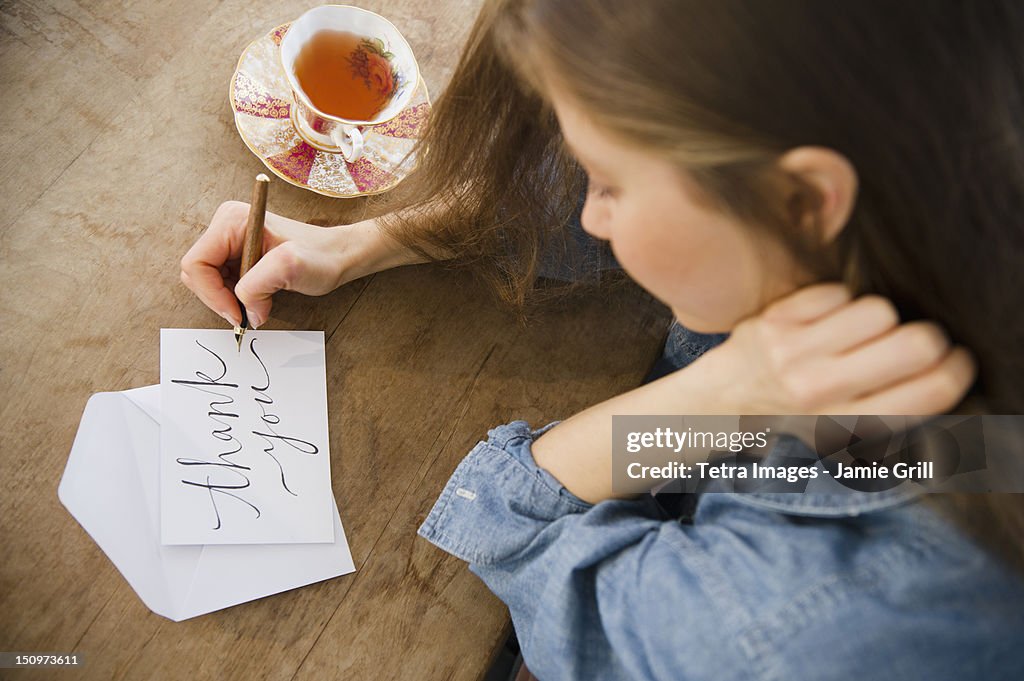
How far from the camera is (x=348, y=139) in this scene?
2.90ft

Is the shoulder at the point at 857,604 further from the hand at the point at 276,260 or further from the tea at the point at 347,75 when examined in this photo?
the tea at the point at 347,75

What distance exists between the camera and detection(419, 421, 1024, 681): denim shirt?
59cm

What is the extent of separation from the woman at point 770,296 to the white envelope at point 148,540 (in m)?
0.12

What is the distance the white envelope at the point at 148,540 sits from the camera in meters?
0.70

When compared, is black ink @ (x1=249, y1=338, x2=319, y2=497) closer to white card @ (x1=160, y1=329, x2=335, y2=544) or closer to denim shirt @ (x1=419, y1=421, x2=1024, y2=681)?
white card @ (x1=160, y1=329, x2=335, y2=544)

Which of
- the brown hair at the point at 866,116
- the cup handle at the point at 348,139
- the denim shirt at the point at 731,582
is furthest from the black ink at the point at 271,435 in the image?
the brown hair at the point at 866,116

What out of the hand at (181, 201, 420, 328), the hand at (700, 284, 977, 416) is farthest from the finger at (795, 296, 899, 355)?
the hand at (181, 201, 420, 328)

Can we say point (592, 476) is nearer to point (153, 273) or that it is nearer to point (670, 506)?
point (670, 506)

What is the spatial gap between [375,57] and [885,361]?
0.64 meters

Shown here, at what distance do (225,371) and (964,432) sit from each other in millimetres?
675

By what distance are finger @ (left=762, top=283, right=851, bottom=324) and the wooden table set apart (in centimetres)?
29

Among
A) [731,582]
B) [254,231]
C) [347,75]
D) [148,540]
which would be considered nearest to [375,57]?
[347,75]

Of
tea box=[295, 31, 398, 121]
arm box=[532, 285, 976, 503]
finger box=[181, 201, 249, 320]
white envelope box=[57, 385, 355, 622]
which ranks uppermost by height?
arm box=[532, 285, 976, 503]

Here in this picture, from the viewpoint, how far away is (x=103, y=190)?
815 mm
